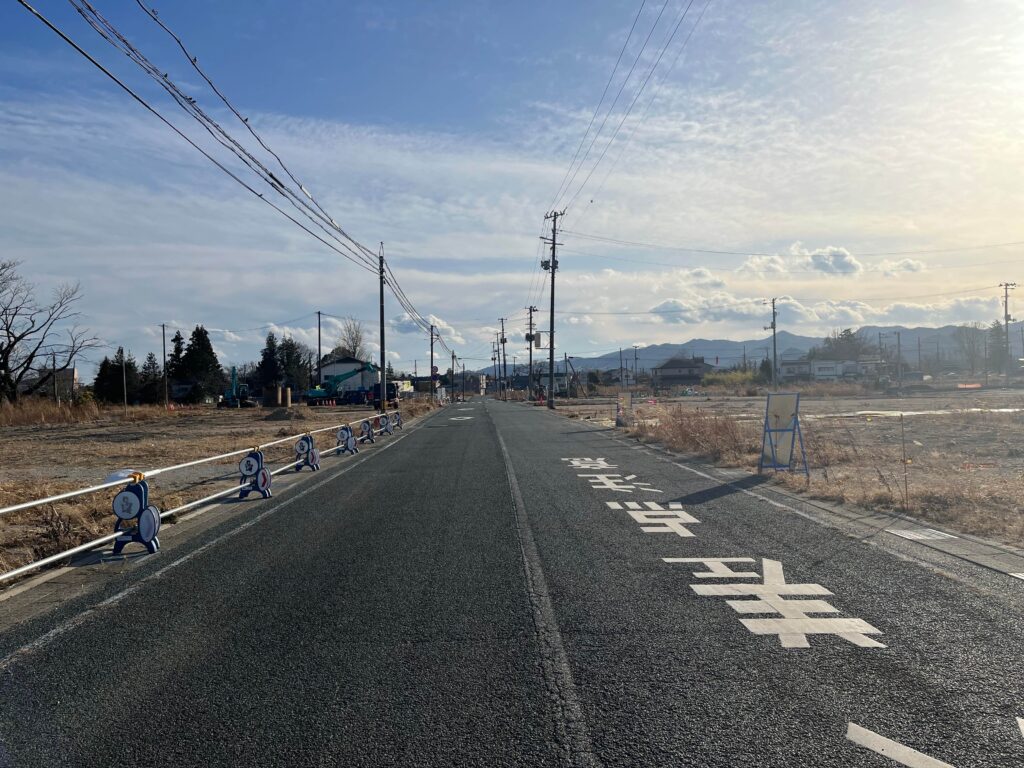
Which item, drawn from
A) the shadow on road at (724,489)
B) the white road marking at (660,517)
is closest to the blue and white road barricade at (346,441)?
the shadow on road at (724,489)

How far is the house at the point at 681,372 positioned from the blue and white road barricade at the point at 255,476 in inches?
5249

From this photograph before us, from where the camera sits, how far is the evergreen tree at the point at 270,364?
363 feet

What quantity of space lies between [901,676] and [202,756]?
3.89m

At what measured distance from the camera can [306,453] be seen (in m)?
18.2

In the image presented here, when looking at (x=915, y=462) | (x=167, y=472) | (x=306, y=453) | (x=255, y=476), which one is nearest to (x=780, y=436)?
(x=915, y=462)

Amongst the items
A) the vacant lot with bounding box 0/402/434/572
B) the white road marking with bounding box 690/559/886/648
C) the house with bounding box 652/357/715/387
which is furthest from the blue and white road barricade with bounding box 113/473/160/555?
the house with bounding box 652/357/715/387

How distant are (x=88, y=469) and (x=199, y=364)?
81.0 meters

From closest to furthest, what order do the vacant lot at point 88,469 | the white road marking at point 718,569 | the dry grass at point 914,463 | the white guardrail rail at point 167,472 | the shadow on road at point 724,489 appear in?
the white road marking at point 718,569 < the white guardrail rail at point 167,472 < the vacant lot at point 88,469 < the dry grass at point 914,463 < the shadow on road at point 724,489

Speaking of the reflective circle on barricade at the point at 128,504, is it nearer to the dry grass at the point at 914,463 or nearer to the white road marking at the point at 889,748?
the white road marking at the point at 889,748

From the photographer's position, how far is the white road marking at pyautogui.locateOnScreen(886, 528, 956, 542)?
9.08 meters

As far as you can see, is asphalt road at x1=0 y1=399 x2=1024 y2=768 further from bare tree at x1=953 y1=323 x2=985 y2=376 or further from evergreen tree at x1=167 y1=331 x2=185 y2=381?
bare tree at x1=953 y1=323 x2=985 y2=376

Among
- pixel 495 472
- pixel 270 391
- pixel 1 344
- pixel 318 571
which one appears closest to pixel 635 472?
pixel 495 472

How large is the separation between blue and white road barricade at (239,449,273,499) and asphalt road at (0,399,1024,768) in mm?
3959

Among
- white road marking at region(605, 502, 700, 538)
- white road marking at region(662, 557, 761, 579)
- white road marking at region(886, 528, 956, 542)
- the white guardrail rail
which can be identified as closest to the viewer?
white road marking at region(662, 557, 761, 579)
